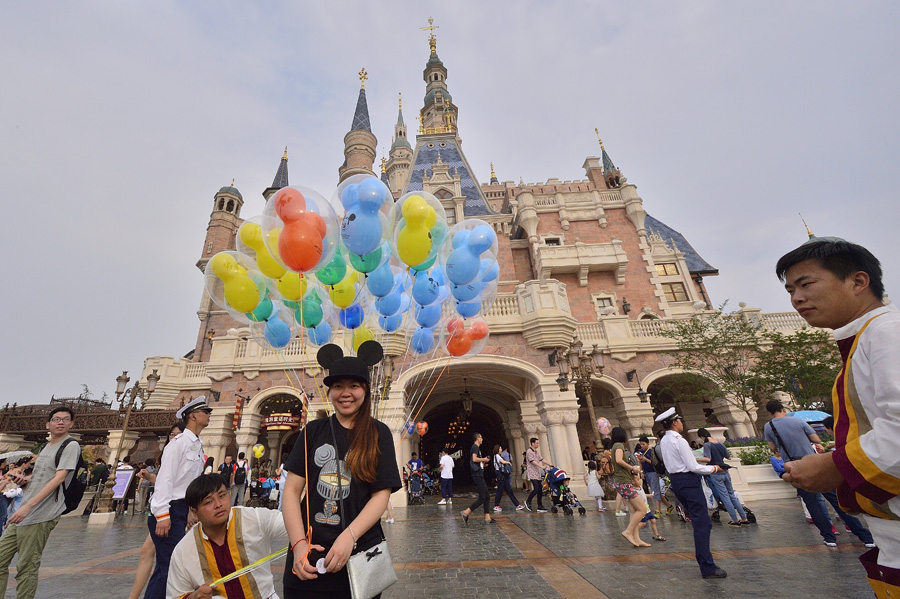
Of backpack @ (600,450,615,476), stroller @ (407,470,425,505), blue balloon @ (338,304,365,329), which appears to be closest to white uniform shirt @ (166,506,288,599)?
blue balloon @ (338,304,365,329)

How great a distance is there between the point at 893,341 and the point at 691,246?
29.4m

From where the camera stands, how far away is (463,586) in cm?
403

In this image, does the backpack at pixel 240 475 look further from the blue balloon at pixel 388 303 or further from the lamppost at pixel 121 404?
the blue balloon at pixel 388 303

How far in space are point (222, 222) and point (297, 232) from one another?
26.7 m

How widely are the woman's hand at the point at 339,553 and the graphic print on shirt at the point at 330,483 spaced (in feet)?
0.53

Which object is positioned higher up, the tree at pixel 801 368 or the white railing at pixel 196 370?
the white railing at pixel 196 370

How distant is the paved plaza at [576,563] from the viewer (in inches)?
144

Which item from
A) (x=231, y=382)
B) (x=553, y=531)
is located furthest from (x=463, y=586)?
(x=231, y=382)

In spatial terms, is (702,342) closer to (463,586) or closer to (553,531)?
(553,531)

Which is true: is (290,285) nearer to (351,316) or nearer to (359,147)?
(351,316)

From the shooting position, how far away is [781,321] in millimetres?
15273

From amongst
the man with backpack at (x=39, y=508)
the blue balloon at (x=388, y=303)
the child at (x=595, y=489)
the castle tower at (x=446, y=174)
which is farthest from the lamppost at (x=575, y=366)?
the castle tower at (x=446, y=174)

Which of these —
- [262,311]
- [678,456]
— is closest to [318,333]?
[262,311]

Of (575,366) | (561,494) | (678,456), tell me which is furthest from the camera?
(575,366)
